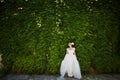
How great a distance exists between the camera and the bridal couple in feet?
27.5

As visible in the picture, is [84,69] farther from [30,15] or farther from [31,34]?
[30,15]

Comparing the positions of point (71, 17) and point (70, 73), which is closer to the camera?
point (70, 73)

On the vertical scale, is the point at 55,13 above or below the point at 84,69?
above

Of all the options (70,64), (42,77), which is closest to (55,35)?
(70,64)

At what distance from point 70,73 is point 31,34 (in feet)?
8.16

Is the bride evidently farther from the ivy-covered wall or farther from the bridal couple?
the ivy-covered wall

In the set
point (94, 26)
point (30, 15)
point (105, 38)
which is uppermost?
point (30, 15)

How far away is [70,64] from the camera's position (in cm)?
842

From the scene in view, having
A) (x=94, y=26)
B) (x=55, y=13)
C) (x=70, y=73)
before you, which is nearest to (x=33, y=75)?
(x=70, y=73)

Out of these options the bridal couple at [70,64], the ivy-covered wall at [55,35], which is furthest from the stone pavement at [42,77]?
the ivy-covered wall at [55,35]

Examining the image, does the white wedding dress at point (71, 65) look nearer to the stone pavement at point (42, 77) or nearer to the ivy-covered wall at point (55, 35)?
the stone pavement at point (42, 77)

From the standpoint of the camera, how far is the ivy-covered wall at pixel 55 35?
892cm

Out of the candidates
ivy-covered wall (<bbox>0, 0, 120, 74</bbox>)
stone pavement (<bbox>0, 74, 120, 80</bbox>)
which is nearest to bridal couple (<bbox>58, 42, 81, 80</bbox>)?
stone pavement (<bbox>0, 74, 120, 80</bbox>)

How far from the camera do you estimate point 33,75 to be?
28.6 ft
